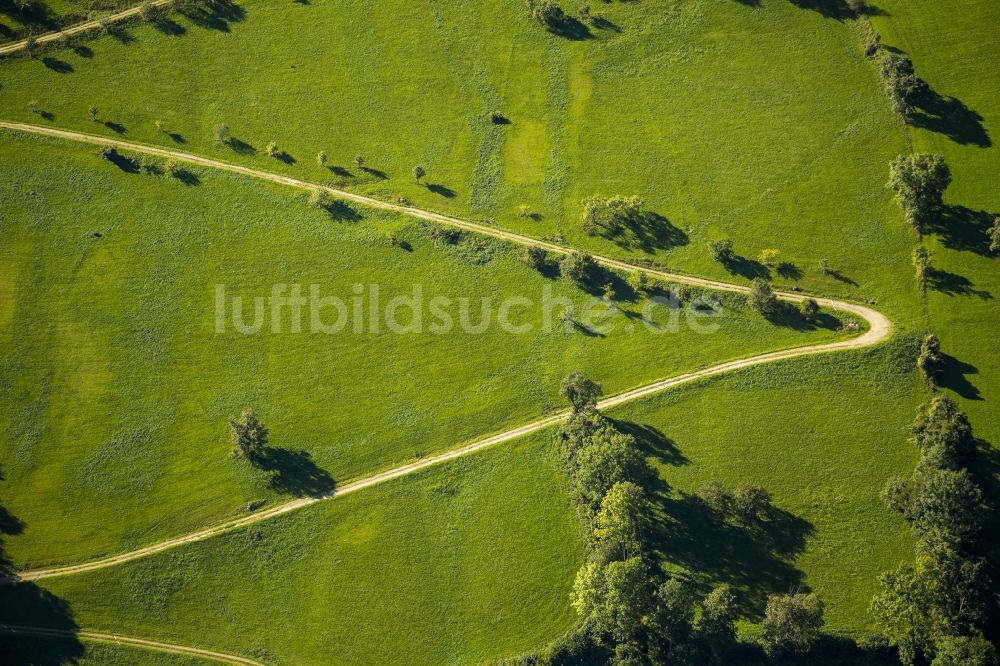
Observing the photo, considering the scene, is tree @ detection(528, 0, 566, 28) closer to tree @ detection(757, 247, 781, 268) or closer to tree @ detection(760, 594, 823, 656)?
tree @ detection(757, 247, 781, 268)

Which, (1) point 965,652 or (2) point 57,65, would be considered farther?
(2) point 57,65

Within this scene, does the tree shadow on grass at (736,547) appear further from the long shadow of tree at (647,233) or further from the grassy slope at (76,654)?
the grassy slope at (76,654)

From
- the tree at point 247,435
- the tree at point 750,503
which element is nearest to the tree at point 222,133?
the tree at point 247,435

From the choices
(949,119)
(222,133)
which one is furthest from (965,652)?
(222,133)

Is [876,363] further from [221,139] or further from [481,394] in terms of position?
[221,139]

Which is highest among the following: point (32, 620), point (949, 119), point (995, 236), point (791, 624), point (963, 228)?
point (949, 119)

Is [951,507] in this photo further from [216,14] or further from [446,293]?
[216,14]

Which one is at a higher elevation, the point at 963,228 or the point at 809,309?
the point at 963,228

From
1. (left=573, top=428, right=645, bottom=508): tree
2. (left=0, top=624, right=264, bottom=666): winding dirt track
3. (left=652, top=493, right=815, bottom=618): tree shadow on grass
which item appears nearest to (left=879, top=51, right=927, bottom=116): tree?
(left=652, top=493, right=815, bottom=618): tree shadow on grass
